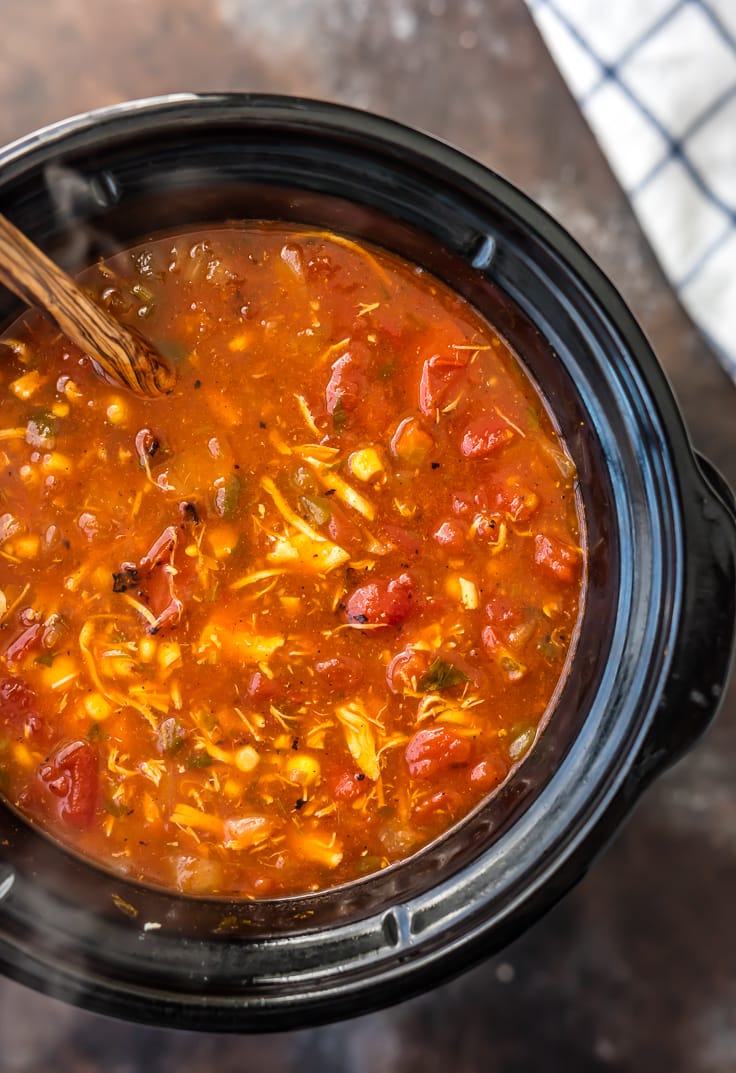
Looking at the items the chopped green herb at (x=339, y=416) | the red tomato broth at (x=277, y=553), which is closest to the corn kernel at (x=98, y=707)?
the red tomato broth at (x=277, y=553)

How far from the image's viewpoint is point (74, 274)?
2416 millimetres

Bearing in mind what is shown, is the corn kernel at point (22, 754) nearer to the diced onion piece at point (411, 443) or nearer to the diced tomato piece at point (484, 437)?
the diced onion piece at point (411, 443)

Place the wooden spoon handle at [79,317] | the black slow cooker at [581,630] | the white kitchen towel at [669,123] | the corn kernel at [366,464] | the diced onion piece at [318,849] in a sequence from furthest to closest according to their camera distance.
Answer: the white kitchen towel at [669,123] → the diced onion piece at [318,849] → the corn kernel at [366,464] → the black slow cooker at [581,630] → the wooden spoon handle at [79,317]

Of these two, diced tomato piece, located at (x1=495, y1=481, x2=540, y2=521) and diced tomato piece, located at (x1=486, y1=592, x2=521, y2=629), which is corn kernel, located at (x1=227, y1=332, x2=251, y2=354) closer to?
diced tomato piece, located at (x1=495, y1=481, x2=540, y2=521)

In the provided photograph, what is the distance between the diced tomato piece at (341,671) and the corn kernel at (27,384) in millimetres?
1063

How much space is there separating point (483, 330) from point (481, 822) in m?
1.35

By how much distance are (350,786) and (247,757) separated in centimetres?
29

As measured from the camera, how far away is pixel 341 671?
93.4 inches

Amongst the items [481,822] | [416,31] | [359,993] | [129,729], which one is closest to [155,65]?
[416,31]

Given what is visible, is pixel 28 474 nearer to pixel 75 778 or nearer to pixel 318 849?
pixel 75 778

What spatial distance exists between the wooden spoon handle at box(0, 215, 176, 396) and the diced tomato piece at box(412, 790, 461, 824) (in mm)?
1303

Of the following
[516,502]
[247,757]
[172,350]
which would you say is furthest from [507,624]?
[172,350]

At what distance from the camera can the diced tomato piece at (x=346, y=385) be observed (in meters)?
2.34

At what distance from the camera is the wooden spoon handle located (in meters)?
1.92
